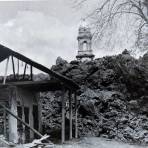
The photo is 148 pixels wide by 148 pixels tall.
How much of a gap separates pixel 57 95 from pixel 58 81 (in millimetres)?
14155

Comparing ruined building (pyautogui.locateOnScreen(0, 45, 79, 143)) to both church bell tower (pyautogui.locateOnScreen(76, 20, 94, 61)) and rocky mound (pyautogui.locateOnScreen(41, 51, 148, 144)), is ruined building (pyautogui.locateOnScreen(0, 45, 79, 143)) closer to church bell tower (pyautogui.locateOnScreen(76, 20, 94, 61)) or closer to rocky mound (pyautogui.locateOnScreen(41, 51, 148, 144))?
rocky mound (pyautogui.locateOnScreen(41, 51, 148, 144))

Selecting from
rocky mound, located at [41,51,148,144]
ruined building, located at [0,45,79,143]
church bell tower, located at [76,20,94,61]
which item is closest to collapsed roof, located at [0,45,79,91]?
ruined building, located at [0,45,79,143]

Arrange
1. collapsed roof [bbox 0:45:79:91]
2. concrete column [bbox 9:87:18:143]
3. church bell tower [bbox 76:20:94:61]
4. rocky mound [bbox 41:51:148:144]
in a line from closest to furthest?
1. concrete column [bbox 9:87:18:143]
2. collapsed roof [bbox 0:45:79:91]
3. rocky mound [bbox 41:51:148:144]
4. church bell tower [bbox 76:20:94:61]

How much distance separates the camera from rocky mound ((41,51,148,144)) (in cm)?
2509

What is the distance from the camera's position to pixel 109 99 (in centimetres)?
2850

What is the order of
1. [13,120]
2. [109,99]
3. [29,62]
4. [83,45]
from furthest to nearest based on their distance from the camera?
[83,45] → [109,99] → [29,62] → [13,120]

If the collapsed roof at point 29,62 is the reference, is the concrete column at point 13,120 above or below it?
below

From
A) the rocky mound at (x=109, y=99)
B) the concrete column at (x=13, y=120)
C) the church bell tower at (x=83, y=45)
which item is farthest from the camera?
the church bell tower at (x=83, y=45)

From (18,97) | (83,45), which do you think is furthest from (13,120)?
(83,45)

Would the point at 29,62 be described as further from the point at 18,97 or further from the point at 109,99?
the point at 109,99

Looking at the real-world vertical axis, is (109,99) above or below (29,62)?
below

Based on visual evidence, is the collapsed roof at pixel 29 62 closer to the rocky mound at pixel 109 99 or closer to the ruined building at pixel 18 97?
the ruined building at pixel 18 97

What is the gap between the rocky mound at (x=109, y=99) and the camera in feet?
82.3

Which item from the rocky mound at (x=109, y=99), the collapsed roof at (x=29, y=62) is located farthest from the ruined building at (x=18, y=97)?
the rocky mound at (x=109, y=99)
